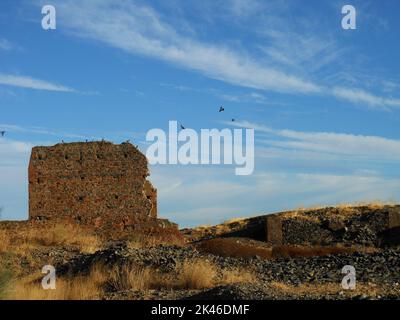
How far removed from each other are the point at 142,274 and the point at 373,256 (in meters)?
7.42

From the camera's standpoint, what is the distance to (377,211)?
29.9 m

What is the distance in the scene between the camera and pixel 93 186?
81.9 ft

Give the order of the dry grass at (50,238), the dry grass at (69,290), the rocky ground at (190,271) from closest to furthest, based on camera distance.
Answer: the dry grass at (69,290) < the rocky ground at (190,271) < the dry grass at (50,238)

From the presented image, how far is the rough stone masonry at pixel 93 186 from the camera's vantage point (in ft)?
81.3

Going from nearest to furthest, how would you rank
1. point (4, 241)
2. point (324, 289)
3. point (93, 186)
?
1. point (324, 289)
2. point (4, 241)
3. point (93, 186)

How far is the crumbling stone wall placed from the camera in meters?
24.8

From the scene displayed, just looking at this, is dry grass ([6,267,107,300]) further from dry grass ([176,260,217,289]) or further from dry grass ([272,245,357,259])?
dry grass ([272,245,357,259])

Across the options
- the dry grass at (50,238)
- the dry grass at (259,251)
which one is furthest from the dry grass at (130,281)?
the dry grass at (50,238)

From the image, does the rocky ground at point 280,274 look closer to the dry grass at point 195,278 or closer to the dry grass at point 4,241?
the dry grass at point 195,278

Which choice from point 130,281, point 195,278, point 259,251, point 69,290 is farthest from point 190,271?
point 259,251

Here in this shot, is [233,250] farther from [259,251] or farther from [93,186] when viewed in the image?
[93,186]

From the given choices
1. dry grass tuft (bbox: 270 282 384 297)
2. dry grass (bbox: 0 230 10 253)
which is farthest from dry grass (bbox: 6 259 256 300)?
dry grass (bbox: 0 230 10 253)
